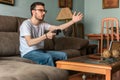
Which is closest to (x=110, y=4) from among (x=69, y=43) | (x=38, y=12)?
(x=69, y=43)

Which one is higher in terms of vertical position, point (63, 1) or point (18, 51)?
point (63, 1)

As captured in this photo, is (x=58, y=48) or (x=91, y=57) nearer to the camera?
(x=91, y=57)

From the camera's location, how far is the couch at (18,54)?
4.53 ft

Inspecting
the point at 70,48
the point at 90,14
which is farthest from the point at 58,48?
the point at 90,14

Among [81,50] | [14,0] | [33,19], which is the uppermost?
[14,0]

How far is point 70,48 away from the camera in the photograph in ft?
11.0

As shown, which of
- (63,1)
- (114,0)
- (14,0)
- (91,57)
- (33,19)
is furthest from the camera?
(114,0)

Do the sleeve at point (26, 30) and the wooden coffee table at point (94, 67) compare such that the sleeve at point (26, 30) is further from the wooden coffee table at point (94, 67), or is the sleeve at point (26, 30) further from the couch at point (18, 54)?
the wooden coffee table at point (94, 67)

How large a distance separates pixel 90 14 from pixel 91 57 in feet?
10.4

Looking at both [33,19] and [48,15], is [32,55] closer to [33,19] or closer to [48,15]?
[33,19]

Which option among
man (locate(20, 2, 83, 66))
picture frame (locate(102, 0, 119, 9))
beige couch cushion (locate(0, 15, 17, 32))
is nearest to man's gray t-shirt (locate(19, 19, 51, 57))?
man (locate(20, 2, 83, 66))

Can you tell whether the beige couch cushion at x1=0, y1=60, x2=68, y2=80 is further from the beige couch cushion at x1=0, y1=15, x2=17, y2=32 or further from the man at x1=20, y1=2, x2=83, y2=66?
the beige couch cushion at x1=0, y1=15, x2=17, y2=32

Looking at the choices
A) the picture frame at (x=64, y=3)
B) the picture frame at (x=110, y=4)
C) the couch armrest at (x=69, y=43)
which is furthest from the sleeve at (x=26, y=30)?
the picture frame at (x=110, y=4)

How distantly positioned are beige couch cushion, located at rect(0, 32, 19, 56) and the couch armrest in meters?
0.84
